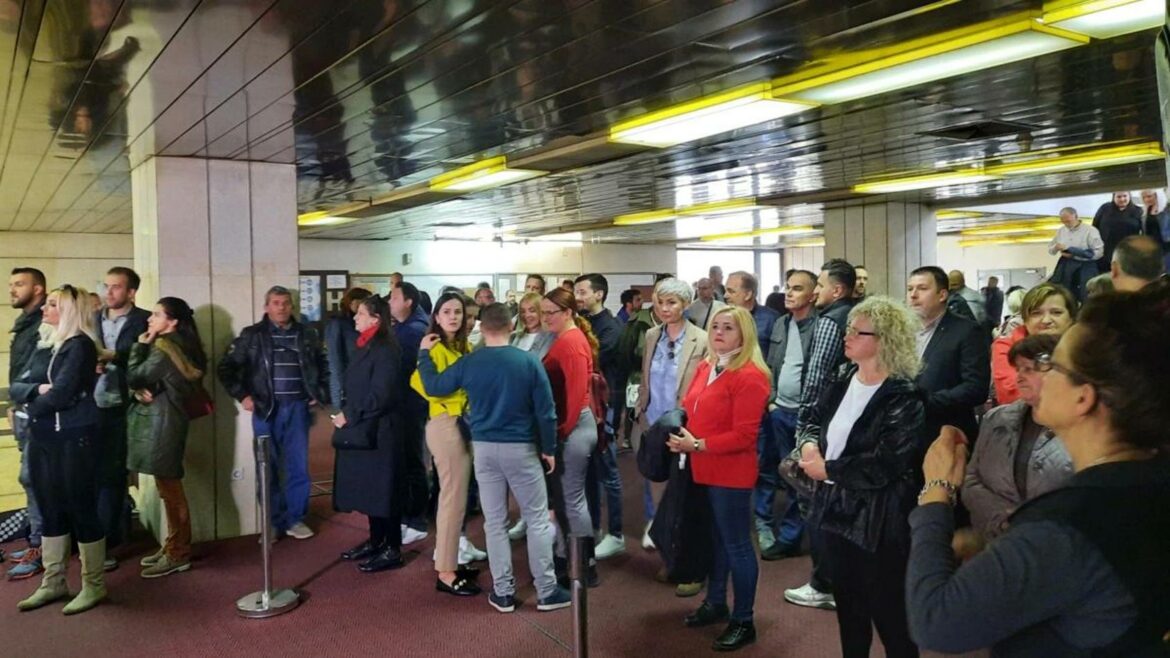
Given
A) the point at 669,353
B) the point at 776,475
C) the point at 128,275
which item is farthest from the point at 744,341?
the point at 128,275

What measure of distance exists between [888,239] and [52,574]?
991 cm

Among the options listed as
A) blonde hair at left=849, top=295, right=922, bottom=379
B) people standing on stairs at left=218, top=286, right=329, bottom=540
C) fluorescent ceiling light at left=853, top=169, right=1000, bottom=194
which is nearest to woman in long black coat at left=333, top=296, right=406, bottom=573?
people standing on stairs at left=218, top=286, right=329, bottom=540

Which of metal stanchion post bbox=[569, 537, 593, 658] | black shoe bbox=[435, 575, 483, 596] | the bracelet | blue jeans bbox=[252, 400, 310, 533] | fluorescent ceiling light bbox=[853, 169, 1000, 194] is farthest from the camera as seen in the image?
fluorescent ceiling light bbox=[853, 169, 1000, 194]

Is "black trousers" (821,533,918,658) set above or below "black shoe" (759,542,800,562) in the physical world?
above

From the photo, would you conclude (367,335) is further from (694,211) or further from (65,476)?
(694,211)

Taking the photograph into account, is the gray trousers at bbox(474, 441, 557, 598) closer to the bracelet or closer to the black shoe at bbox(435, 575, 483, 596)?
the black shoe at bbox(435, 575, 483, 596)

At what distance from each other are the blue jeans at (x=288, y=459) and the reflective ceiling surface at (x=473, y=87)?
1.83m

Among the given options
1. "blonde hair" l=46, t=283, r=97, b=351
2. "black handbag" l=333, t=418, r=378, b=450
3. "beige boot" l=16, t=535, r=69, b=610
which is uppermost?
"blonde hair" l=46, t=283, r=97, b=351

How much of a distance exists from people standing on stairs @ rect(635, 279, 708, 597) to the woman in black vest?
334 cm

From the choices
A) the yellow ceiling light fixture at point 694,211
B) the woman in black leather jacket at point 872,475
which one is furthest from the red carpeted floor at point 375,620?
the yellow ceiling light fixture at point 694,211

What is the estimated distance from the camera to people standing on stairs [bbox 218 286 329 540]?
18.3 ft

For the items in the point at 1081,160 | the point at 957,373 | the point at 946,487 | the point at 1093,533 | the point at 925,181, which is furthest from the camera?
the point at 925,181

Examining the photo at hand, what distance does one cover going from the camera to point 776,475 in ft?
18.0

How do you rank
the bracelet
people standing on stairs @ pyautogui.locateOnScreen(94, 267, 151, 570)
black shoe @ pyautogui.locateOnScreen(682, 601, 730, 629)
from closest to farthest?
the bracelet, black shoe @ pyautogui.locateOnScreen(682, 601, 730, 629), people standing on stairs @ pyautogui.locateOnScreen(94, 267, 151, 570)
